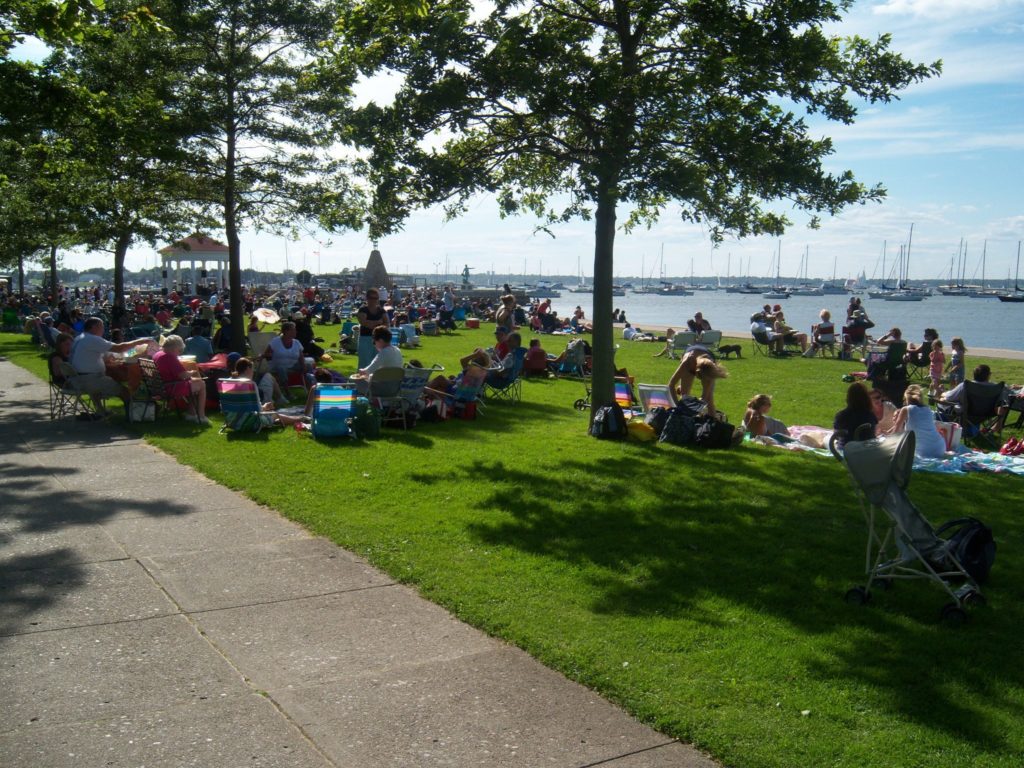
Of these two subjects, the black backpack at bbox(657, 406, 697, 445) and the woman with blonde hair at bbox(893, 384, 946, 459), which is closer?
the woman with blonde hair at bbox(893, 384, 946, 459)

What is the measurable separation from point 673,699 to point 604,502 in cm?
393

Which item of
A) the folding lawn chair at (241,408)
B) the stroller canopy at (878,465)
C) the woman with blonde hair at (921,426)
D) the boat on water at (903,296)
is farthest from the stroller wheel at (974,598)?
the boat on water at (903,296)

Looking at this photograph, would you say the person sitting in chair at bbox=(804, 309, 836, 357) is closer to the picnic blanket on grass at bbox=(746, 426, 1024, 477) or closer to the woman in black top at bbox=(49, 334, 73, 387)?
the picnic blanket on grass at bbox=(746, 426, 1024, 477)

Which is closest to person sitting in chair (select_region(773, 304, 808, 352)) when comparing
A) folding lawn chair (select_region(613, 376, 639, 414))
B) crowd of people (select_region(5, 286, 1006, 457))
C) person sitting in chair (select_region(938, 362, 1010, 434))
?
crowd of people (select_region(5, 286, 1006, 457))

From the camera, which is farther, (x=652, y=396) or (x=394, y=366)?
(x=652, y=396)

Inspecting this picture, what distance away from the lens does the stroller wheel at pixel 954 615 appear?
5363mm

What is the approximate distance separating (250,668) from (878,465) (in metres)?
3.65

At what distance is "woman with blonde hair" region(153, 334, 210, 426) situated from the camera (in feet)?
40.6

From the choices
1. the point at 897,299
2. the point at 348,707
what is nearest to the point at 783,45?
the point at 348,707

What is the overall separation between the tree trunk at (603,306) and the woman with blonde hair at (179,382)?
5.05m

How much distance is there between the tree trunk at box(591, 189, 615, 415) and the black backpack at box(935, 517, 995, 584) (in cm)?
597

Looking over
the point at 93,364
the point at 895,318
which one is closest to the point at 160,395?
the point at 93,364

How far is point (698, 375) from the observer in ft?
39.4

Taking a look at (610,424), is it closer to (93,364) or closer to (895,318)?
(93,364)
